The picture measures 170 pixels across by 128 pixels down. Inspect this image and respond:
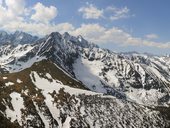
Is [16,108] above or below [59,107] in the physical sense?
above

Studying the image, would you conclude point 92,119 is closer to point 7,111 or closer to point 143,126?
point 143,126

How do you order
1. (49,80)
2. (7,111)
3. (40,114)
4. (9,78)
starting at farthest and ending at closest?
1. (49,80)
2. (9,78)
3. (40,114)
4. (7,111)

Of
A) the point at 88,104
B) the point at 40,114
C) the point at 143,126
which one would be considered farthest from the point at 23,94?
the point at 143,126

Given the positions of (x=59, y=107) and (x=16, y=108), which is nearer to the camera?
(x=16, y=108)

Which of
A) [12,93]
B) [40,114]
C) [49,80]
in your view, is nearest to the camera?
[40,114]

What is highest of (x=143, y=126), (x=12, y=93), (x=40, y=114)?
(x=12, y=93)

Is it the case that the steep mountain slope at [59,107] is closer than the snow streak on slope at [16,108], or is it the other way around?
the snow streak on slope at [16,108]

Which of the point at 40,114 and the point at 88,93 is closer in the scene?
the point at 40,114

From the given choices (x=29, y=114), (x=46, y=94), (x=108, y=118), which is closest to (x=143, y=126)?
(x=108, y=118)

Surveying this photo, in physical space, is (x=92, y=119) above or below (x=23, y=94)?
below

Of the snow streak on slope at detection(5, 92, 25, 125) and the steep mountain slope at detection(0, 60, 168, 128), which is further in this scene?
the steep mountain slope at detection(0, 60, 168, 128)
